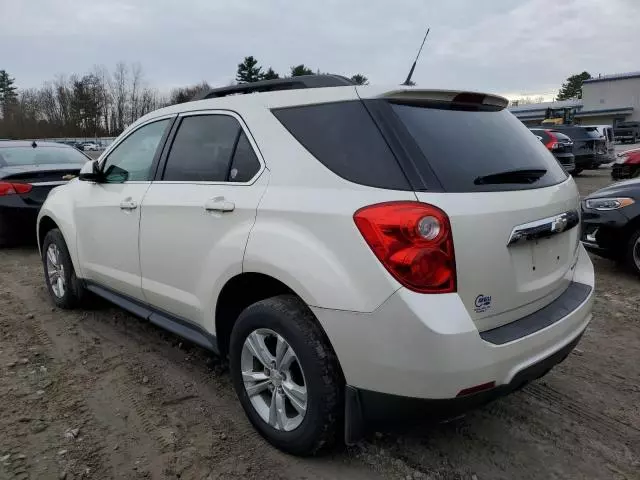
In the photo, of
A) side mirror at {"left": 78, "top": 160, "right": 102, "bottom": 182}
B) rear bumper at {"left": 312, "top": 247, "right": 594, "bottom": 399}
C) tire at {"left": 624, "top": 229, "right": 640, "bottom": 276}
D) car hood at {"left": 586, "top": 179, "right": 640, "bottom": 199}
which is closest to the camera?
rear bumper at {"left": 312, "top": 247, "right": 594, "bottom": 399}

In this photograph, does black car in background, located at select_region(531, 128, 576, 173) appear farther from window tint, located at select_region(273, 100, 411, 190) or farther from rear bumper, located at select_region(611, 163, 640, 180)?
window tint, located at select_region(273, 100, 411, 190)

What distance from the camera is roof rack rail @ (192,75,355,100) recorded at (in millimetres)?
2666

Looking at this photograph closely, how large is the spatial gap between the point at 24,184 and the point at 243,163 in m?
5.44

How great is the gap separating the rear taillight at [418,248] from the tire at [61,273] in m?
3.25

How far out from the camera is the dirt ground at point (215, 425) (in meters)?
2.47

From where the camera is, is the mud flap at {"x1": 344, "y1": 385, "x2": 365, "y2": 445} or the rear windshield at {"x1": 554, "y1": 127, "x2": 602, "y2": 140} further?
the rear windshield at {"x1": 554, "y1": 127, "x2": 602, "y2": 140}

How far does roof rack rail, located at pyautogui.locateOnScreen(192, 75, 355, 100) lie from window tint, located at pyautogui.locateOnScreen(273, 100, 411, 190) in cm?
21

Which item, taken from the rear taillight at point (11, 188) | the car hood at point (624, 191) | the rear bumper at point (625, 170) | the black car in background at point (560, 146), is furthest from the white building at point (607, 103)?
the rear taillight at point (11, 188)

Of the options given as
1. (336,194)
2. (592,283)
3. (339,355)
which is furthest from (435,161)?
(592,283)

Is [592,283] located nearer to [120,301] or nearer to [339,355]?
[339,355]

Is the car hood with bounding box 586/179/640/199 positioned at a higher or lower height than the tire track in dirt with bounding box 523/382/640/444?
higher

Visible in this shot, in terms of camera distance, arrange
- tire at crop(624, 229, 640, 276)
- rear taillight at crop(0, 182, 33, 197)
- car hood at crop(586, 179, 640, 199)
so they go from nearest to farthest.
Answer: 1. tire at crop(624, 229, 640, 276)
2. car hood at crop(586, 179, 640, 199)
3. rear taillight at crop(0, 182, 33, 197)

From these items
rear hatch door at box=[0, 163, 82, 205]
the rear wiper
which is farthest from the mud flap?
rear hatch door at box=[0, 163, 82, 205]

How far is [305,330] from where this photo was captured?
2271 millimetres
